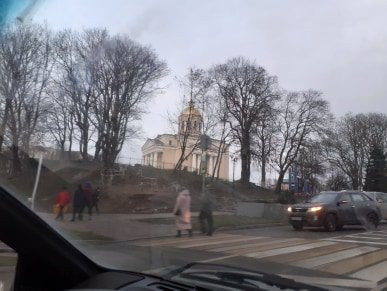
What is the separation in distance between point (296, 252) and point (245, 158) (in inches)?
33.9

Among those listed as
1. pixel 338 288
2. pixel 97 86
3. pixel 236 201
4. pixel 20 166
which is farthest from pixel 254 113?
pixel 20 166

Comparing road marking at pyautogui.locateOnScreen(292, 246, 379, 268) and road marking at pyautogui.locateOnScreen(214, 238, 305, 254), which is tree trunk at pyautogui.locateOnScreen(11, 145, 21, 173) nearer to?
road marking at pyautogui.locateOnScreen(214, 238, 305, 254)

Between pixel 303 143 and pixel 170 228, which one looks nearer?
pixel 170 228

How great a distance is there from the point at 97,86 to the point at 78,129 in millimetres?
306

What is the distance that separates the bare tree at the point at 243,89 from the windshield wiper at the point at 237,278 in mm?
1114

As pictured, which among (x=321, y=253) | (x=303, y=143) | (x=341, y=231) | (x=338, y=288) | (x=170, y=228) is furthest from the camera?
(x=341, y=231)

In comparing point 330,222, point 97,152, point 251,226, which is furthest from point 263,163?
point 330,222

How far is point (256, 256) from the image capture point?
11.8 ft

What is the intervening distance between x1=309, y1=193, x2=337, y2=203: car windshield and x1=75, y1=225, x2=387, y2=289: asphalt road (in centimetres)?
143

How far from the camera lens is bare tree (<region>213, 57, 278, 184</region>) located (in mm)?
3256

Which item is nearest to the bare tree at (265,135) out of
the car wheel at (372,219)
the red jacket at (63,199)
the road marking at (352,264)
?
the road marking at (352,264)

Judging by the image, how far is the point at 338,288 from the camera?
270 cm

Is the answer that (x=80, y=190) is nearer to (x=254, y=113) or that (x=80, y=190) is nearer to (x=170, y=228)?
(x=170, y=228)

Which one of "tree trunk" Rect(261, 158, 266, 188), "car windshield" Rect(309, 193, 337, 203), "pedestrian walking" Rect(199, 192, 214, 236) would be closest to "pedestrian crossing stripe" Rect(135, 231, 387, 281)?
"pedestrian walking" Rect(199, 192, 214, 236)
